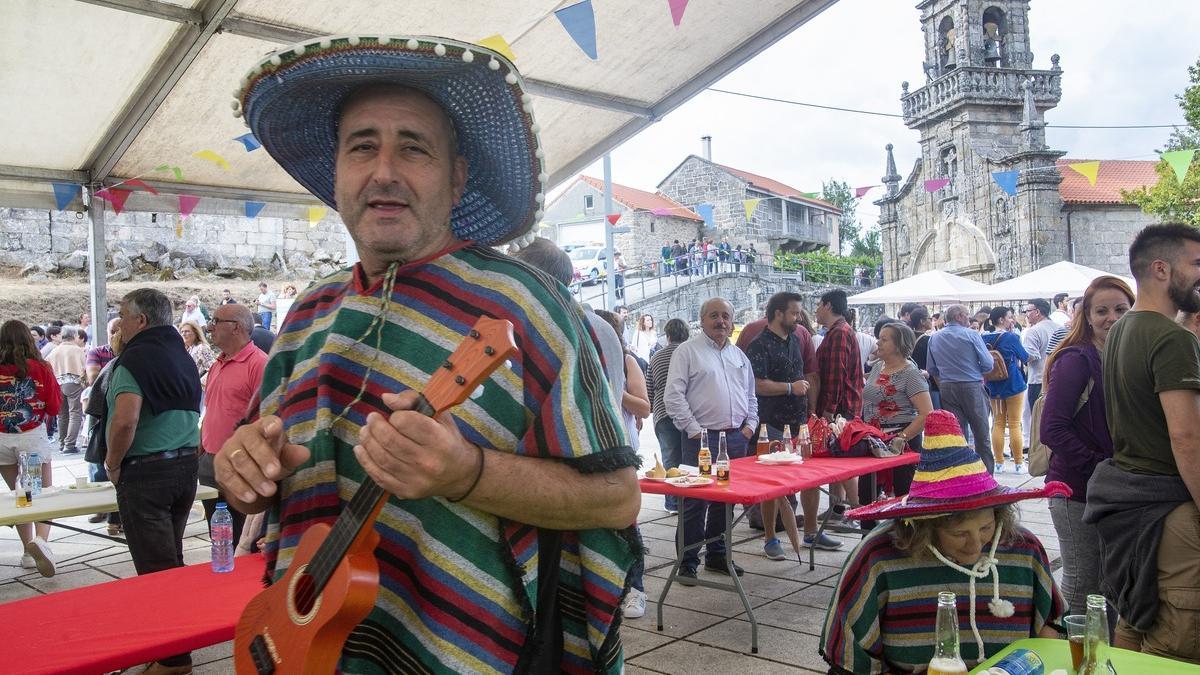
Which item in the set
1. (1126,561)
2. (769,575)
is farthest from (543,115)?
(1126,561)

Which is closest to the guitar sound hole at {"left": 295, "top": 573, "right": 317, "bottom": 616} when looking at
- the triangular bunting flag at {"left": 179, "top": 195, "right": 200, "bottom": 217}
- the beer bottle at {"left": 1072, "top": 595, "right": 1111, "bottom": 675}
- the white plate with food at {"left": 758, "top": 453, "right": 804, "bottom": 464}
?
the beer bottle at {"left": 1072, "top": 595, "right": 1111, "bottom": 675}

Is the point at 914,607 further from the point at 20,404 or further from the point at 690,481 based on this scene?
the point at 20,404

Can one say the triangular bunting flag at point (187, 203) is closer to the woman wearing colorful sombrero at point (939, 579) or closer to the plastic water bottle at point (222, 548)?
the plastic water bottle at point (222, 548)

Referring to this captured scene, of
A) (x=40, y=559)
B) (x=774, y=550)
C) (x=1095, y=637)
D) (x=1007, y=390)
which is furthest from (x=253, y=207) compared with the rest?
(x=1007, y=390)

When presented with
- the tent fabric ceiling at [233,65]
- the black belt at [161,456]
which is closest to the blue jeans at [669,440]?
Result: the tent fabric ceiling at [233,65]

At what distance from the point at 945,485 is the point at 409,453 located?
83.0 inches

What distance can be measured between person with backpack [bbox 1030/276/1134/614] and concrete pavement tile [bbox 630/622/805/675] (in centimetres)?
142

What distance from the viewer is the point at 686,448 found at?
6.67m

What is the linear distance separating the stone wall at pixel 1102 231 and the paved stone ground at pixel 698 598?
2772cm

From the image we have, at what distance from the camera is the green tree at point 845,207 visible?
82.1 metres

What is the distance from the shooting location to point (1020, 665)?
2180mm

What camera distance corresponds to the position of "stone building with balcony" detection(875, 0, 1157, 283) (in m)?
31.6

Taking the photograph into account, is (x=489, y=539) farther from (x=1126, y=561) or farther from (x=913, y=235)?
(x=913, y=235)

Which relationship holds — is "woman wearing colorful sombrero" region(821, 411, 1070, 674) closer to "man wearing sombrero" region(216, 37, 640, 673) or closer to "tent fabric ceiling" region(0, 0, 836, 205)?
"man wearing sombrero" region(216, 37, 640, 673)
